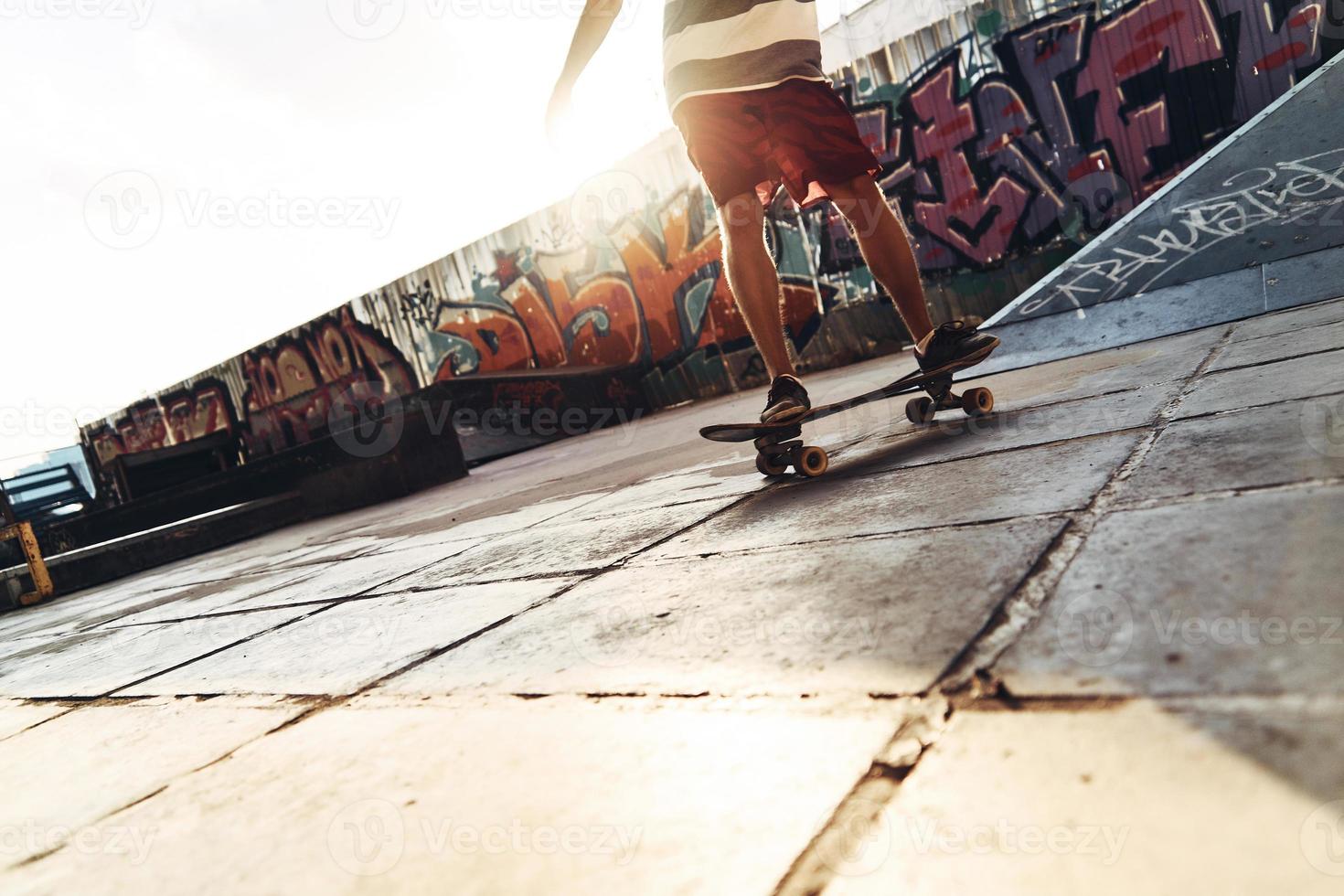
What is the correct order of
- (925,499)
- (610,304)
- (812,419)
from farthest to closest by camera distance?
(610,304), (812,419), (925,499)

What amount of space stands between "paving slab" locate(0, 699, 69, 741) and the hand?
6.83 ft

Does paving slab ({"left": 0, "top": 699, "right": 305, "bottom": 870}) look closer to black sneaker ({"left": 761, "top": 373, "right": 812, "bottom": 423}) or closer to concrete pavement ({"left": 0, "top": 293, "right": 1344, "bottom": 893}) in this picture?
concrete pavement ({"left": 0, "top": 293, "right": 1344, "bottom": 893})

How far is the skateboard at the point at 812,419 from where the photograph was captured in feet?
7.15

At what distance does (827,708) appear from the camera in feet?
2.47

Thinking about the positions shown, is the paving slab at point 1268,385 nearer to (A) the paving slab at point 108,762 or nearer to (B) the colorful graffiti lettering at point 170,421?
(A) the paving slab at point 108,762

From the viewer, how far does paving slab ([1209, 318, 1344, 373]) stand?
194 cm

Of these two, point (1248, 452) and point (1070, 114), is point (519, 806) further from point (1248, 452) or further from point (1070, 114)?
point (1070, 114)

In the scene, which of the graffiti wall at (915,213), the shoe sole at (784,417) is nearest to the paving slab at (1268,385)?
the shoe sole at (784,417)

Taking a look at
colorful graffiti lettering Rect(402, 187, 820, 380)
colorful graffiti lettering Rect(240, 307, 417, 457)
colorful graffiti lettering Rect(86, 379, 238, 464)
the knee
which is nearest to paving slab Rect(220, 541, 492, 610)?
the knee

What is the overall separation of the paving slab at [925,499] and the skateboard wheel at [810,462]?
7.4 inches

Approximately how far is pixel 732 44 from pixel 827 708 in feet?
6.86

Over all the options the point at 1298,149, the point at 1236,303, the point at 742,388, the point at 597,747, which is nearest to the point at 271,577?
the point at 597,747

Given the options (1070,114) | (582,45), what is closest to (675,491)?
(582,45)

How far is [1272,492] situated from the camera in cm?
99
